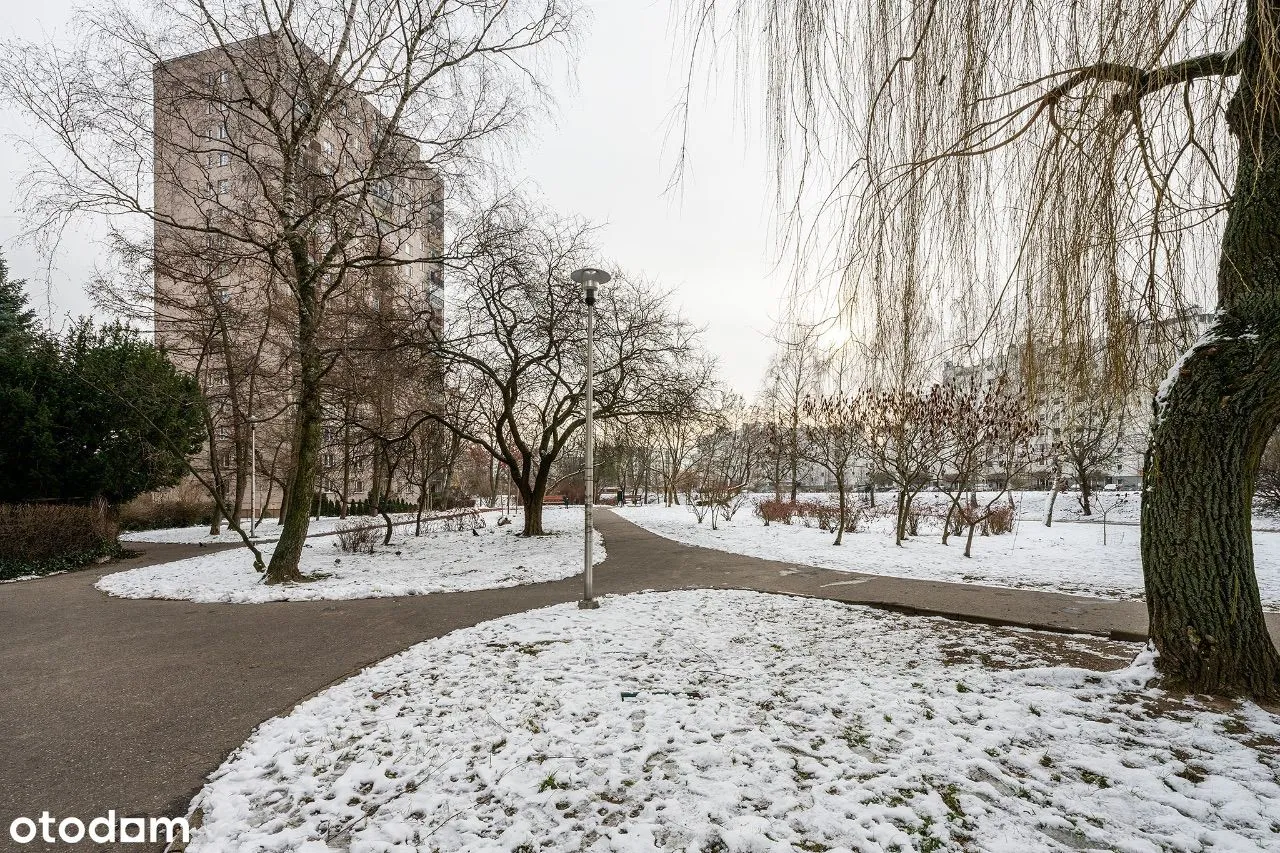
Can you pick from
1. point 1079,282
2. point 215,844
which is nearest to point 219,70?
point 215,844

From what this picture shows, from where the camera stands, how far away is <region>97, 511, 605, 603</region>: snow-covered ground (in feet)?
26.3

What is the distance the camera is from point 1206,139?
2770 millimetres

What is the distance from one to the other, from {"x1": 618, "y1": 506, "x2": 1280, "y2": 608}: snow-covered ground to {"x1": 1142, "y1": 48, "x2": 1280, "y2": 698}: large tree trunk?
5.31 m

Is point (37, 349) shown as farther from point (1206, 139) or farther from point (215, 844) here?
point (1206, 139)

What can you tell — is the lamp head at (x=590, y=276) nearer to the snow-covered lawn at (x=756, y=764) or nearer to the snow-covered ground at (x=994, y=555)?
the snow-covered lawn at (x=756, y=764)

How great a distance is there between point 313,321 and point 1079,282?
10.0 m

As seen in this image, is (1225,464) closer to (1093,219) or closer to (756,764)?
(1093,219)

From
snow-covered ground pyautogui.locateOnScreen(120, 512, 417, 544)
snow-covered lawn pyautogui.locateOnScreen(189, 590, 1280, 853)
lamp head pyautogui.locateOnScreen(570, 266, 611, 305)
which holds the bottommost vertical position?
snow-covered ground pyautogui.locateOnScreen(120, 512, 417, 544)

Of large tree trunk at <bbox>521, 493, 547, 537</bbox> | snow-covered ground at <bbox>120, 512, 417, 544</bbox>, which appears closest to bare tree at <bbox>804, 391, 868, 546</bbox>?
large tree trunk at <bbox>521, 493, 547, 537</bbox>

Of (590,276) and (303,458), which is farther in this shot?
(303,458)

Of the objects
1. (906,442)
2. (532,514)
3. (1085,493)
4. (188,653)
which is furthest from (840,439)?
(1085,493)

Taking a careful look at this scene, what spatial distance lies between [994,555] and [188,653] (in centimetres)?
1389

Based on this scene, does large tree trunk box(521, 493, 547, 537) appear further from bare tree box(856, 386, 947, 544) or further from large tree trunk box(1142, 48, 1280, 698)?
large tree trunk box(1142, 48, 1280, 698)

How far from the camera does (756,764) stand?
2.70 m
